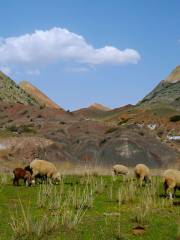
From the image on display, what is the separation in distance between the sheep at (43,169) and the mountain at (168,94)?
89329 millimetres

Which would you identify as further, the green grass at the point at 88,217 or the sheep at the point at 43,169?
the sheep at the point at 43,169

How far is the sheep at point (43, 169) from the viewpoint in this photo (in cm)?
2745

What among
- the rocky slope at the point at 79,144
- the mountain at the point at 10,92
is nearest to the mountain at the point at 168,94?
the mountain at the point at 10,92

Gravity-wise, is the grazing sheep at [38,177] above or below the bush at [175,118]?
below

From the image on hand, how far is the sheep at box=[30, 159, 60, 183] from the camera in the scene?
27.5 metres

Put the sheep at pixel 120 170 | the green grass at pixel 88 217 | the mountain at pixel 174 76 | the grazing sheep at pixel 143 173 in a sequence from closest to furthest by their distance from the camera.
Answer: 1. the green grass at pixel 88 217
2. the grazing sheep at pixel 143 173
3. the sheep at pixel 120 170
4. the mountain at pixel 174 76

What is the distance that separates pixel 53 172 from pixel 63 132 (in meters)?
33.6

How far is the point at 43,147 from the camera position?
51.8 m

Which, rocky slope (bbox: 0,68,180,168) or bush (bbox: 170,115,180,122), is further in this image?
bush (bbox: 170,115,180,122)

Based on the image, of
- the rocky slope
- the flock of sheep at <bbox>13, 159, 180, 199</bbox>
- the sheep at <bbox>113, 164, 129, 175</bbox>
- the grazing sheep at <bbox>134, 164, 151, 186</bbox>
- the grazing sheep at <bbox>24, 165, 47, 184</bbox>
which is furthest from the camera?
the rocky slope

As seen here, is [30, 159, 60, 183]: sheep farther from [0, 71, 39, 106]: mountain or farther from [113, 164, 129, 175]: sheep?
[0, 71, 39, 106]: mountain

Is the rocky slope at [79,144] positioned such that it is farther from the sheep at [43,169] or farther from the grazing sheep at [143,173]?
the grazing sheep at [143,173]

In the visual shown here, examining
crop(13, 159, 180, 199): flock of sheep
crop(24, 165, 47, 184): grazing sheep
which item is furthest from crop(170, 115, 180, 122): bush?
crop(24, 165, 47, 184): grazing sheep

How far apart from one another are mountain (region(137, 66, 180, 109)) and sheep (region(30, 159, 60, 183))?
293 ft
